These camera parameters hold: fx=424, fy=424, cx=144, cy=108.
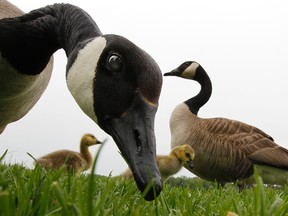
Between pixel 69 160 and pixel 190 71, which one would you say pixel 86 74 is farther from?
pixel 190 71

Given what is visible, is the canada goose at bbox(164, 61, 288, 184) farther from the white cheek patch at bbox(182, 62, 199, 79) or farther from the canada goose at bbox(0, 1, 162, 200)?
the canada goose at bbox(0, 1, 162, 200)

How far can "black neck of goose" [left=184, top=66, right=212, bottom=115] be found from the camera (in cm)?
1185

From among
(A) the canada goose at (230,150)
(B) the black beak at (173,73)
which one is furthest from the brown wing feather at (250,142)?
(B) the black beak at (173,73)

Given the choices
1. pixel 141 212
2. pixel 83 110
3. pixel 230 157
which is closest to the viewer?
pixel 141 212

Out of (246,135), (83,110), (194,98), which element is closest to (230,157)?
(246,135)

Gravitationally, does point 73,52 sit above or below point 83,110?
above

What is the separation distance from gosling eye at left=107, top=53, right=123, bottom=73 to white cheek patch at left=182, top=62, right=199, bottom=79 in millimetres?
10454

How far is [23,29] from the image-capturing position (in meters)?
3.83

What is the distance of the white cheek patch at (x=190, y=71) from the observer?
13109 millimetres

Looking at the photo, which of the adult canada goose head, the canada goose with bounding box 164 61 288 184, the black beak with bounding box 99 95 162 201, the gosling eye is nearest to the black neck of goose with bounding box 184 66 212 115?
the adult canada goose head

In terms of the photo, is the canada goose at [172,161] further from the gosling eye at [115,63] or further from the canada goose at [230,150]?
the gosling eye at [115,63]

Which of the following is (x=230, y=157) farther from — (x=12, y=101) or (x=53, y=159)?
(x=12, y=101)

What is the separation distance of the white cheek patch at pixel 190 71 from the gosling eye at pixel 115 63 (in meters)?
10.5

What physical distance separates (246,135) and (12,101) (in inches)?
266
